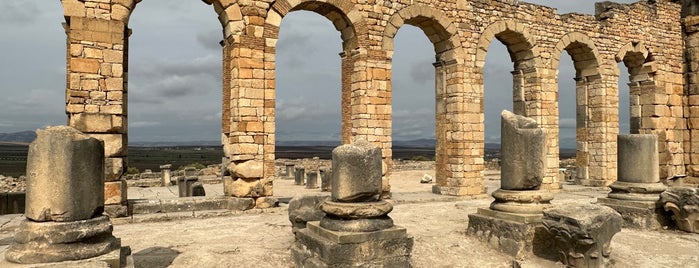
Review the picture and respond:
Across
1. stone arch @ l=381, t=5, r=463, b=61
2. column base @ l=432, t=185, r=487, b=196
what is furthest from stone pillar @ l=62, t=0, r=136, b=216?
column base @ l=432, t=185, r=487, b=196

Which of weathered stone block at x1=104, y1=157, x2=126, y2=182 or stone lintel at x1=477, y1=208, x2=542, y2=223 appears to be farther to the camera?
weathered stone block at x1=104, y1=157, x2=126, y2=182

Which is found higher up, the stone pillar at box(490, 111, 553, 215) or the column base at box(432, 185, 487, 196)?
the stone pillar at box(490, 111, 553, 215)

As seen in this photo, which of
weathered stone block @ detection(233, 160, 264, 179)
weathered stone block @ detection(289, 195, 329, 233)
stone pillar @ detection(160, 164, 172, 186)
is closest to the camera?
weathered stone block @ detection(289, 195, 329, 233)

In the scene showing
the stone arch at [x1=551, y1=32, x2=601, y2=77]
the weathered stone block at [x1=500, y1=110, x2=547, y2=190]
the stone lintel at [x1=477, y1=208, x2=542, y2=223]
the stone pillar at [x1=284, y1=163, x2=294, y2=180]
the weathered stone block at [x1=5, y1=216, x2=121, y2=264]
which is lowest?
the stone pillar at [x1=284, y1=163, x2=294, y2=180]

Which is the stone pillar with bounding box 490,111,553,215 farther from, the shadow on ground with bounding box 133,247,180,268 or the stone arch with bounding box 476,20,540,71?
the stone arch with bounding box 476,20,540,71

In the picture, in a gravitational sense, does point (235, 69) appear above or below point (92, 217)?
above

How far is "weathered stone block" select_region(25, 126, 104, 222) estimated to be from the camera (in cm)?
418

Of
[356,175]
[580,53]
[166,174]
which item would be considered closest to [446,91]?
[580,53]

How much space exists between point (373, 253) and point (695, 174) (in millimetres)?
16872

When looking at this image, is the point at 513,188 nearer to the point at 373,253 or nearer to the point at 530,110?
the point at 373,253

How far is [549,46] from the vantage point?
47.9ft

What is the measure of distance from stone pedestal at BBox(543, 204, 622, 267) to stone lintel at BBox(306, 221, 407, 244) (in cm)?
226

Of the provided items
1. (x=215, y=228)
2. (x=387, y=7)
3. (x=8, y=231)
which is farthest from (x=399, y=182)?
(x=8, y=231)

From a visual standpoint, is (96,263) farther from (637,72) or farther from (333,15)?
(637,72)
